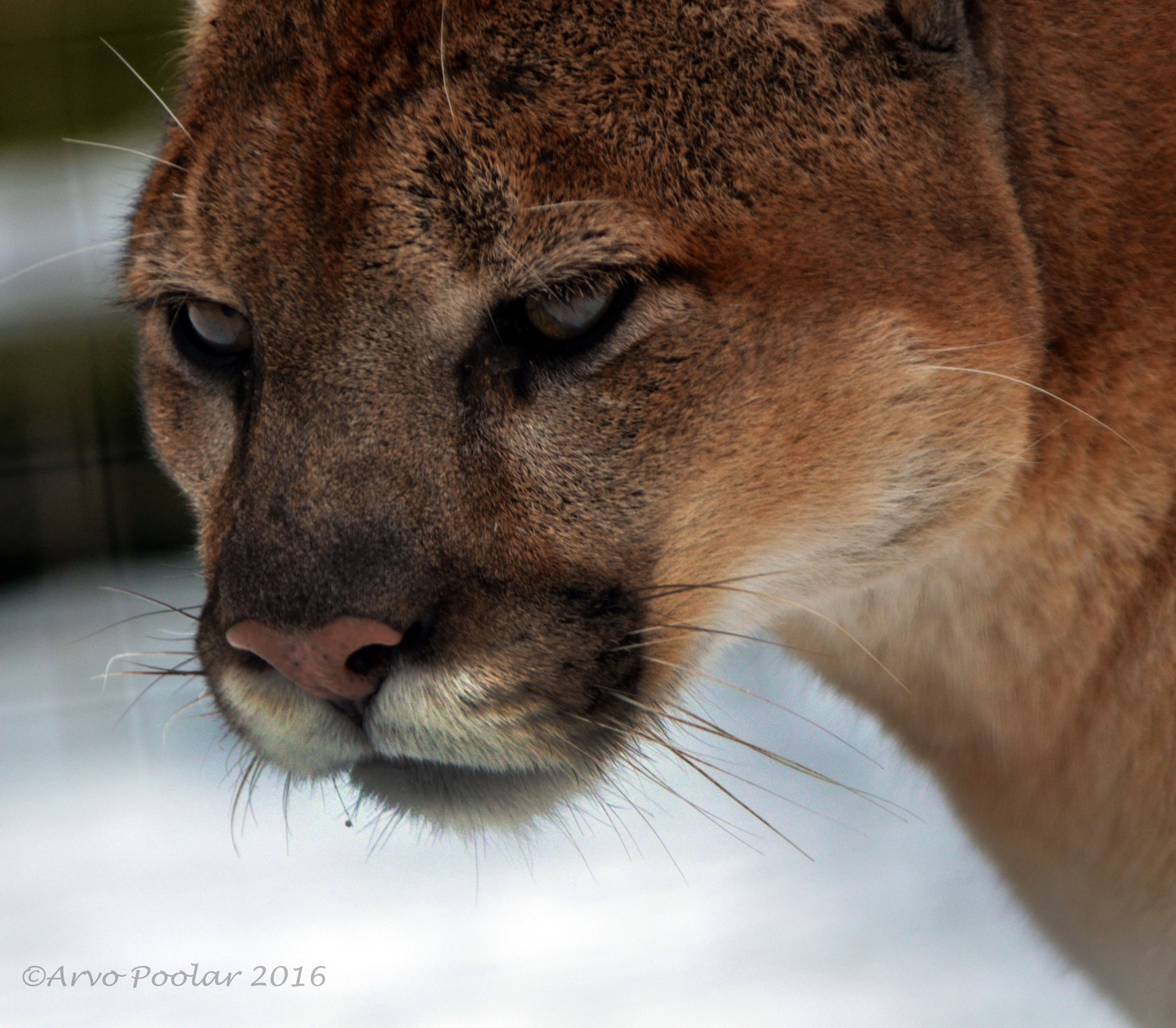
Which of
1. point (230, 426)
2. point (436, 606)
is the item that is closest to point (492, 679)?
point (436, 606)

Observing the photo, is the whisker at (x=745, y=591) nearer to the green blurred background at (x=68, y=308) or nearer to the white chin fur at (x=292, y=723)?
the white chin fur at (x=292, y=723)

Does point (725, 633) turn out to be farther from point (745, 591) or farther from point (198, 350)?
point (198, 350)

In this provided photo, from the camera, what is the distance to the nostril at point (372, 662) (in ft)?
3.75

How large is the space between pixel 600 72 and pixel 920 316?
0.39 m

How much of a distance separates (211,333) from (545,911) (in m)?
1.69

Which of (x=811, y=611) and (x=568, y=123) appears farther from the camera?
(x=811, y=611)

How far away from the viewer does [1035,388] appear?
50.1 inches

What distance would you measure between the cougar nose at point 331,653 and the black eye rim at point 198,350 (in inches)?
15.1

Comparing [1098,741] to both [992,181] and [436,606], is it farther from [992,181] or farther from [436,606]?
[436,606]

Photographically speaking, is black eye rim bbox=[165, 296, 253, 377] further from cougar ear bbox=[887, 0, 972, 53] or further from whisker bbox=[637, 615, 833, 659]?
cougar ear bbox=[887, 0, 972, 53]

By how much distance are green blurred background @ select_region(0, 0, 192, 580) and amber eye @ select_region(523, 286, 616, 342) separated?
8.62 ft

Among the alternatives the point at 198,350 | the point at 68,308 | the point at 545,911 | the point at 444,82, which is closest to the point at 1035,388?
the point at 444,82

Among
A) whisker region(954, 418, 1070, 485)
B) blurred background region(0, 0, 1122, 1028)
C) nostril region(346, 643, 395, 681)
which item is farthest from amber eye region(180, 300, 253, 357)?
whisker region(954, 418, 1070, 485)

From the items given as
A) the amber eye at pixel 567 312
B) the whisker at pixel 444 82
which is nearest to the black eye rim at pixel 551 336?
the amber eye at pixel 567 312
